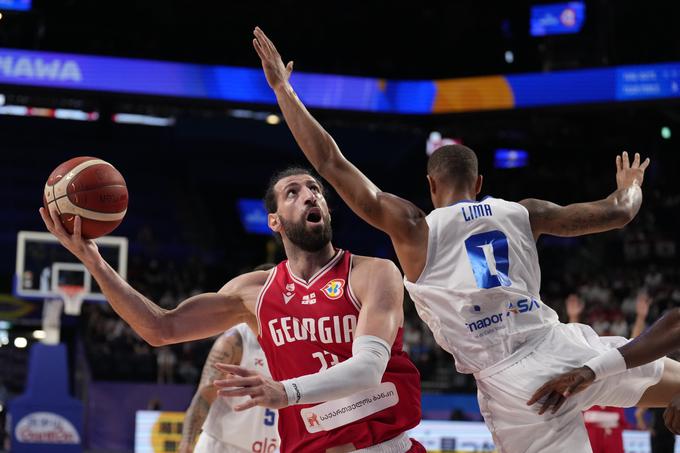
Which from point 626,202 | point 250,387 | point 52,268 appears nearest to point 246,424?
point 250,387

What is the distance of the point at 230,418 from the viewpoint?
20.1ft

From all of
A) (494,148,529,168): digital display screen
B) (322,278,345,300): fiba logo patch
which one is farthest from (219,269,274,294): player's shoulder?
(494,148,529,168): digital display screen

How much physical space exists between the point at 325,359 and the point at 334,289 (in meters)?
0.33

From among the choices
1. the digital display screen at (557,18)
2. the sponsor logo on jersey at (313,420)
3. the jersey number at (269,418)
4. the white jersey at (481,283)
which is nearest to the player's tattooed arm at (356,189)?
the white jersey at (481,283)

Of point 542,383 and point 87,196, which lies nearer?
point 542,383

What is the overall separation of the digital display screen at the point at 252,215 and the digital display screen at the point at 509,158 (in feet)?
23.0

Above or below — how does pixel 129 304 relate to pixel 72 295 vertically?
below

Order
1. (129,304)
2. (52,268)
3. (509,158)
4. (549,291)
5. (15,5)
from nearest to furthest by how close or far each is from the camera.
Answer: (129,304), (52,268), (15,5), (549,291), (509,158)

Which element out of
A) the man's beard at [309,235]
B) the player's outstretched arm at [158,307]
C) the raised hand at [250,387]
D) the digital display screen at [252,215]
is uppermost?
the digital display screen at [252,215]

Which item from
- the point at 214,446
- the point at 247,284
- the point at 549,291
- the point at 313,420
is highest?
the point at 549,291

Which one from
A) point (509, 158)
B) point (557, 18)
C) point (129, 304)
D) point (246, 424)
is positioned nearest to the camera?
point (129, 304)

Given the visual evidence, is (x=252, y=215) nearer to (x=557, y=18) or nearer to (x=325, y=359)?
(x=557, y=18)

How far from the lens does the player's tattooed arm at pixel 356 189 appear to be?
13.6 ft

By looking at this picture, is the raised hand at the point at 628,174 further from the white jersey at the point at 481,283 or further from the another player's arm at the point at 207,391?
the another player's arm at the point at 207,391
